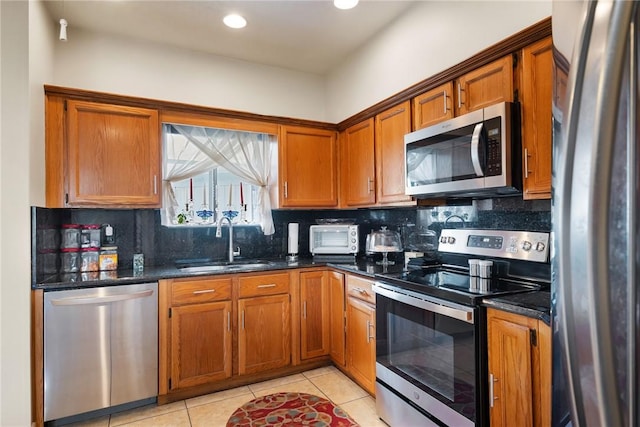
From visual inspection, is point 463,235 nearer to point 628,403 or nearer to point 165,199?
point 628,403

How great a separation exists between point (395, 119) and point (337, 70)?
1258 millimetres

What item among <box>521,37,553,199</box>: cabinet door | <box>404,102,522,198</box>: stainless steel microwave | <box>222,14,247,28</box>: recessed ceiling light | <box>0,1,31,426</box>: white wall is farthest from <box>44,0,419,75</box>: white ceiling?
<box>521,37,553,199</box>: cabinet door

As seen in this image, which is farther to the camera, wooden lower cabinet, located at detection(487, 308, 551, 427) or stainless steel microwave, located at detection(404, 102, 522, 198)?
stainless steel microwave, located at detection(404, 102, 522, 198)

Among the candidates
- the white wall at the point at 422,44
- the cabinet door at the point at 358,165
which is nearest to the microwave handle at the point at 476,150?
the white wall at the point at 422,44

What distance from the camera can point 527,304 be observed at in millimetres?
1475

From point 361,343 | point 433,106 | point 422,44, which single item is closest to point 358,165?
point 433,106

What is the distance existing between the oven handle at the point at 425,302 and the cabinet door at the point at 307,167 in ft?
4.15

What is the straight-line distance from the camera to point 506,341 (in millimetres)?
1522

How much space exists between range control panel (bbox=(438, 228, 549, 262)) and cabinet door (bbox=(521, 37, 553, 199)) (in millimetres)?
287

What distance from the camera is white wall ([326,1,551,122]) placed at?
6.58ft

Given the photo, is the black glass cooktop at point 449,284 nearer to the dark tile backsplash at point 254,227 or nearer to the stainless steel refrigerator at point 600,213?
the dark tile backsplash at point 254,227

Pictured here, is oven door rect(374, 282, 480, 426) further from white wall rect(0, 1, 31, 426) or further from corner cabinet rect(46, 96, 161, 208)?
white wall rect(0, 1, 31, 426)

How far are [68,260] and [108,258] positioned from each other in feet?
0.82

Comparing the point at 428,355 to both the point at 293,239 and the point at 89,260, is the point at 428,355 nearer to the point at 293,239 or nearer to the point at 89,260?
the point at 293,239
